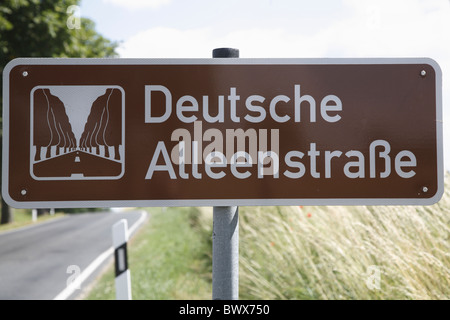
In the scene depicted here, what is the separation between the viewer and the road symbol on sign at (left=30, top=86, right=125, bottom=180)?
4.76 ft

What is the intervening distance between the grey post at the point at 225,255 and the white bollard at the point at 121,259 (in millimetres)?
2367

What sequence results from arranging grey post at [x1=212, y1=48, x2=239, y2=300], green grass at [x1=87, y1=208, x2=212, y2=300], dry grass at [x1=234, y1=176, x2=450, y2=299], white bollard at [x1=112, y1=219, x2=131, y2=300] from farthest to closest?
green grass at [x1=87, y1=208, x2=212, y2=300], white bollard at [x1=112, y1=219, x2=131, y2=300], dry grass at [x1=234, y1=176, x2=450, y2=299], grey post at [x1=212, y1=48, x2=239, y2=300]

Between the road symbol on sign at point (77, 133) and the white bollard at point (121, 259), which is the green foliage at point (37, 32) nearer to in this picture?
the white bollard at point (121, 259)

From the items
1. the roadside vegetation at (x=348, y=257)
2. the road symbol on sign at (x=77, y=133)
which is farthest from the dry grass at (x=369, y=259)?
the road symbol on sign at (x=77, y=133)

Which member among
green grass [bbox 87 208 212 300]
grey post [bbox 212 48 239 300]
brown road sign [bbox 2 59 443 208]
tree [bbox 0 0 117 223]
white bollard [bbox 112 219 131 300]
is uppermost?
tree [bbox 0 0 117 223]

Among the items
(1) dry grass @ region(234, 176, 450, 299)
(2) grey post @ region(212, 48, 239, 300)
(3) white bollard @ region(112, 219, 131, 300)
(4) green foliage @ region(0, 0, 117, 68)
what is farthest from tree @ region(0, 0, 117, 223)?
(2) grey post @ region(212, 48, 239, 300)

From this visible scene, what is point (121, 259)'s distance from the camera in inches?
145

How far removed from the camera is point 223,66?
150 cm

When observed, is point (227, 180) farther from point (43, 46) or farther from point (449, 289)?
point (43, 46)

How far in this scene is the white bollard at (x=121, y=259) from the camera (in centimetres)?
369

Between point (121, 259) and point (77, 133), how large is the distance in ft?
8.01

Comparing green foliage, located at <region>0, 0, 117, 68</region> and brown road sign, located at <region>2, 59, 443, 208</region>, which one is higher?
green foliage, located at <region>0, 0, 117, 68</region>

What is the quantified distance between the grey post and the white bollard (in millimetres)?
2367

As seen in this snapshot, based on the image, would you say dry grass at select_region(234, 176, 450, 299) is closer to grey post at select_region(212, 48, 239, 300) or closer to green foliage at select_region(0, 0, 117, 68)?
grey post at select_region(212, 48, 239, 300)
